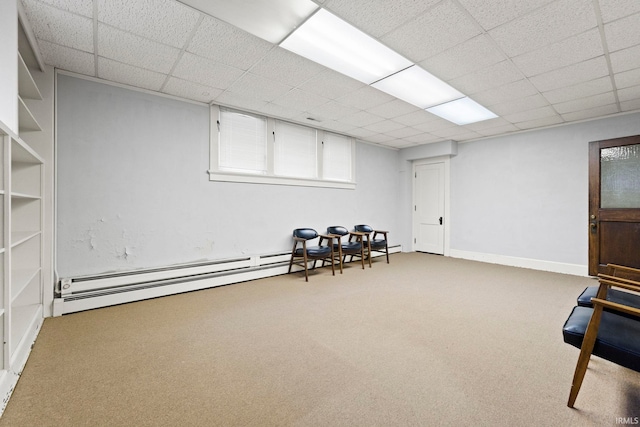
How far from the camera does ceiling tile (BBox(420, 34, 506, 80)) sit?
2.51 meters

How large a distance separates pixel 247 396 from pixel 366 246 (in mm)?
4162

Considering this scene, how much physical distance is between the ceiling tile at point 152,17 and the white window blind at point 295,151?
2402mm

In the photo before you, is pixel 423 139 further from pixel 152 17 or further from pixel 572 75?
pixel 152 17

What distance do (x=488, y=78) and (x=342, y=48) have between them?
1782mm

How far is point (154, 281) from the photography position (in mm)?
3488

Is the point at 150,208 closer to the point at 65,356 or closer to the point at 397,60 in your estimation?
the point at 65,356

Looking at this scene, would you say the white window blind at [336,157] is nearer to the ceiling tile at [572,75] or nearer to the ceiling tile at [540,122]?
the ceiling tile at [540,122]

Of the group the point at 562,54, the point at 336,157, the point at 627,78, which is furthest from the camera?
the point at 336,157

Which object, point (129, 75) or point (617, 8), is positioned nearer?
point (617, 8)

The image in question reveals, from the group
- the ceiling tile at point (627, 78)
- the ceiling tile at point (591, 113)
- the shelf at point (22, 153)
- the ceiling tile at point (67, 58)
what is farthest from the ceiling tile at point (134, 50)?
the ceiling tile at point (591, 113)

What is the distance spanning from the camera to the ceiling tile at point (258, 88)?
127 inches

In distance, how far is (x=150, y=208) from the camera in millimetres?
3551

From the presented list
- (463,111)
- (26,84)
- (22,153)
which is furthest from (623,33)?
(26,84)

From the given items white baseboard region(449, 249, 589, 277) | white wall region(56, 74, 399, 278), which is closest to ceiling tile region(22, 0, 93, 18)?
white wall region(56, 74, 399, 278)
